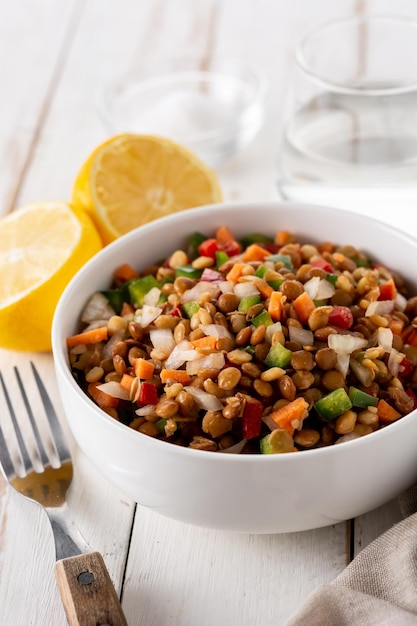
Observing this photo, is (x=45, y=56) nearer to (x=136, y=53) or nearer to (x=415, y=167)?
(x=136, y=53)

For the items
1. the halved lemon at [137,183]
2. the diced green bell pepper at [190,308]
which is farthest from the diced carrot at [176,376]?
the halved lemon at [137,183]

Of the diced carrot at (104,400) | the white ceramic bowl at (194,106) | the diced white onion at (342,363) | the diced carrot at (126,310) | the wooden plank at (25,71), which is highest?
the diced white onion at (342,363)

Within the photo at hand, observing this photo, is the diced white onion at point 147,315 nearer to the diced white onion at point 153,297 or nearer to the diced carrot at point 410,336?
the diced white onion at point 153,297

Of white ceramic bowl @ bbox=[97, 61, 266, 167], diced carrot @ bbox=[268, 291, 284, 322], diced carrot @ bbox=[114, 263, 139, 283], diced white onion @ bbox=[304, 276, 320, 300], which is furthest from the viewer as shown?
white ceramic bowl @ bbox=[97, 61, 266, 167]

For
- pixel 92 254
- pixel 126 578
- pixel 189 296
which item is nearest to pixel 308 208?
pixel 189 296

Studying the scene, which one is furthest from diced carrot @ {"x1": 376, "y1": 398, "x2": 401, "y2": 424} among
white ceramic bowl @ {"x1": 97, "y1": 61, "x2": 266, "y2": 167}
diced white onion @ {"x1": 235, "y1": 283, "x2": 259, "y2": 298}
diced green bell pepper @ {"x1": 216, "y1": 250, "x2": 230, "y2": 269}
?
white ceramic bowl @ {"x1": 97, "y1": 61, "x2": 266, "y2": 167}

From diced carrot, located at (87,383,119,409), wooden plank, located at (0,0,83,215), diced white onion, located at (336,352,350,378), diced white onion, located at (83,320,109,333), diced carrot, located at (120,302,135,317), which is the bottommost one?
wooden plank, located at (0,0,83,215)

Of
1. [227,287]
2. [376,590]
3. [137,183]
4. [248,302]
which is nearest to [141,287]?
[227,287]

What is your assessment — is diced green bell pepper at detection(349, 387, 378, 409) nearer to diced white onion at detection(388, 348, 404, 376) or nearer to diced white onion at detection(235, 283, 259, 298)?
diced white onion at detection(388, 348, 404, 376)
